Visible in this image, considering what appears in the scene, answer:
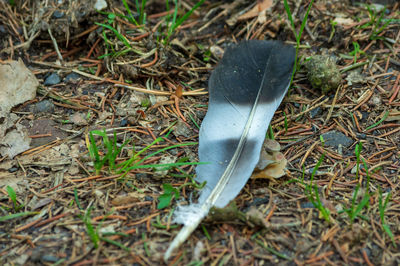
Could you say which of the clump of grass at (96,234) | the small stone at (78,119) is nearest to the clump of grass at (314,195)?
the clump of grass at (96,234)

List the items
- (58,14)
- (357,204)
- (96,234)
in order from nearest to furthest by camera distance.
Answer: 1. (96,234)
2. (357,204)
3. (58,14)

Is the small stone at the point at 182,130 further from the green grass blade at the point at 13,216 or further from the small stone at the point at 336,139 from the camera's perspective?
the green grass blade at the point at 13,216

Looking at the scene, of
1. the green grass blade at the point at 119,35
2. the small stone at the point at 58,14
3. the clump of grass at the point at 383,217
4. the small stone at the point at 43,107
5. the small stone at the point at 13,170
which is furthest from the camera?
the small stone at the point at 58,14

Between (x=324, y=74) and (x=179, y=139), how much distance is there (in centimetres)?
122

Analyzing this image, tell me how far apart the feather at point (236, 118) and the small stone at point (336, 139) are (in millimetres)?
420

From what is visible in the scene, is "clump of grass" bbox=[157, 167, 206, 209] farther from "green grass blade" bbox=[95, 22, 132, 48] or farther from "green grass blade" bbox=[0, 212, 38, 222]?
"green grass blade" bbox=[95, 22, 132, 48]

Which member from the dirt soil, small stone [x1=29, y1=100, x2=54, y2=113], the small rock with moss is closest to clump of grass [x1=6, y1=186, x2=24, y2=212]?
the dirt soil

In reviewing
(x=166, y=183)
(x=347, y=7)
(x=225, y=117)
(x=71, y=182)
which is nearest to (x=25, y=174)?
(x=71, y=182)

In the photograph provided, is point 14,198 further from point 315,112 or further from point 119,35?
point 315,112

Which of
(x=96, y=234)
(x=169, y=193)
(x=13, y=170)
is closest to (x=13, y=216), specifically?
(x=13, y=170)

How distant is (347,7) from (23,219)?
3.22 meters

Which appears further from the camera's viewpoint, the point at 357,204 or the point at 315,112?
the point at 315,112

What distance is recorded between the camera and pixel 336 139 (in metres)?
2.77

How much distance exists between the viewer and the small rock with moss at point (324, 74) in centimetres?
302
